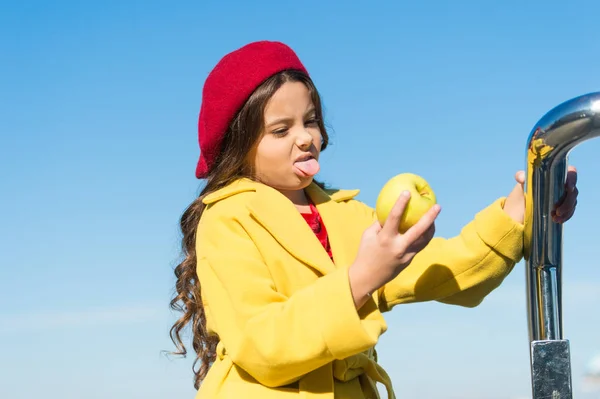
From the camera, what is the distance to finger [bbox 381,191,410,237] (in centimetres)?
194

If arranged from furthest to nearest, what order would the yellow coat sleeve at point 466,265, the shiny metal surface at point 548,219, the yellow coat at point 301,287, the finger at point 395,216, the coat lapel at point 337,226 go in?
the coat lapel at point 337,226 → the yellow coat sleeve at point 466,265 → the yellow coat at point 301,287 → the finger at point 395,216 → the shiny metal surface at point 548,219

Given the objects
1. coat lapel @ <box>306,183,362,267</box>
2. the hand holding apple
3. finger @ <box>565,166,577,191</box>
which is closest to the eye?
coat lapel @ <box>306,183,362,267</box>

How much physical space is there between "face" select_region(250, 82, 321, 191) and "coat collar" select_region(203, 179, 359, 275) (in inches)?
2.6

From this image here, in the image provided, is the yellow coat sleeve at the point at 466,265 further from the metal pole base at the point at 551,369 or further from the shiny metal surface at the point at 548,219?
the metal pole base at the point at 551,369

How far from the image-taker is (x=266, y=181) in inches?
104

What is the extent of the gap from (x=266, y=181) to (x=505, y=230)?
81 centimetres

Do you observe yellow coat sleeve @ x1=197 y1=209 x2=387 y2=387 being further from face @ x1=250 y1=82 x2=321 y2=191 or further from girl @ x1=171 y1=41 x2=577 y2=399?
face @ x1=250 y1=82 x2=321 y2=191

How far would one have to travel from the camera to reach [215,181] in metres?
2.73

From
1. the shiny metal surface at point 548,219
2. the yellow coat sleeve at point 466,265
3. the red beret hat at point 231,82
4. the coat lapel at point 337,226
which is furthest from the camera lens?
the red beret hat at point 231,82

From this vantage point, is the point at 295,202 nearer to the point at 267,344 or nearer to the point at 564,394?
the point at 267,344

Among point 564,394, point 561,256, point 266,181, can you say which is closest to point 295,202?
point 266,181

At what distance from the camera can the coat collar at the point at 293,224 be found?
7.86ft

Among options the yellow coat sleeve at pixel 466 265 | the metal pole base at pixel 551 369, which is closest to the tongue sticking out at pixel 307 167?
the yellow coat sleeve at pixel 466 265

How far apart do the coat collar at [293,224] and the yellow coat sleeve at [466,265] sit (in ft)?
0.79
